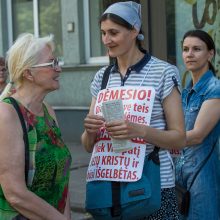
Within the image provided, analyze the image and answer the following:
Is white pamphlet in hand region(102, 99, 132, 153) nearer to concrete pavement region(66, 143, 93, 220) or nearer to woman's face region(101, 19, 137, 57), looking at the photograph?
woman's face region(101, 19, 137, 57)

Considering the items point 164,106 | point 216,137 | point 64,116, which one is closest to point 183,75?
point 216,137

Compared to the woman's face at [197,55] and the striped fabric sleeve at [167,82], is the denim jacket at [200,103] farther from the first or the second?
the striped fabric sleeve at [167,82]

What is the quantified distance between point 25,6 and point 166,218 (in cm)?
1016

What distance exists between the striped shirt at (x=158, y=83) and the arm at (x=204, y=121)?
382 millimetres

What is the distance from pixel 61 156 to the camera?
8.80ft

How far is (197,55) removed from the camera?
3.35 metres

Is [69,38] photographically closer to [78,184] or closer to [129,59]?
[78,184]

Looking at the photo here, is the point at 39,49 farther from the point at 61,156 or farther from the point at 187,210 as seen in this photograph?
the point at 187,210

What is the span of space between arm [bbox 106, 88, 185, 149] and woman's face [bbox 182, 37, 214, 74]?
72cm

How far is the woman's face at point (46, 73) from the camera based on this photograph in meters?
2.67

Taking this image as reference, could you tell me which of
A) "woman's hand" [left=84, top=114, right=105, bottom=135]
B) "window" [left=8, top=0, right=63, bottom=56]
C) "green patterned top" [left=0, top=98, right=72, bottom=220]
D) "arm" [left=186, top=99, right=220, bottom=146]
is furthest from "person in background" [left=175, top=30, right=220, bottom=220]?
"window" [left=8, top=0, right=63, bottom=56]

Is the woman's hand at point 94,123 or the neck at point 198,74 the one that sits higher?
the neck at point 198,74

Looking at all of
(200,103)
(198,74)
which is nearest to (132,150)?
(200,103)

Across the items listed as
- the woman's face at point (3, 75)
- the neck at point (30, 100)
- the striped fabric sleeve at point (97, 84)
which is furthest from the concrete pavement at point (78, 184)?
the neck at point (30, 100)
